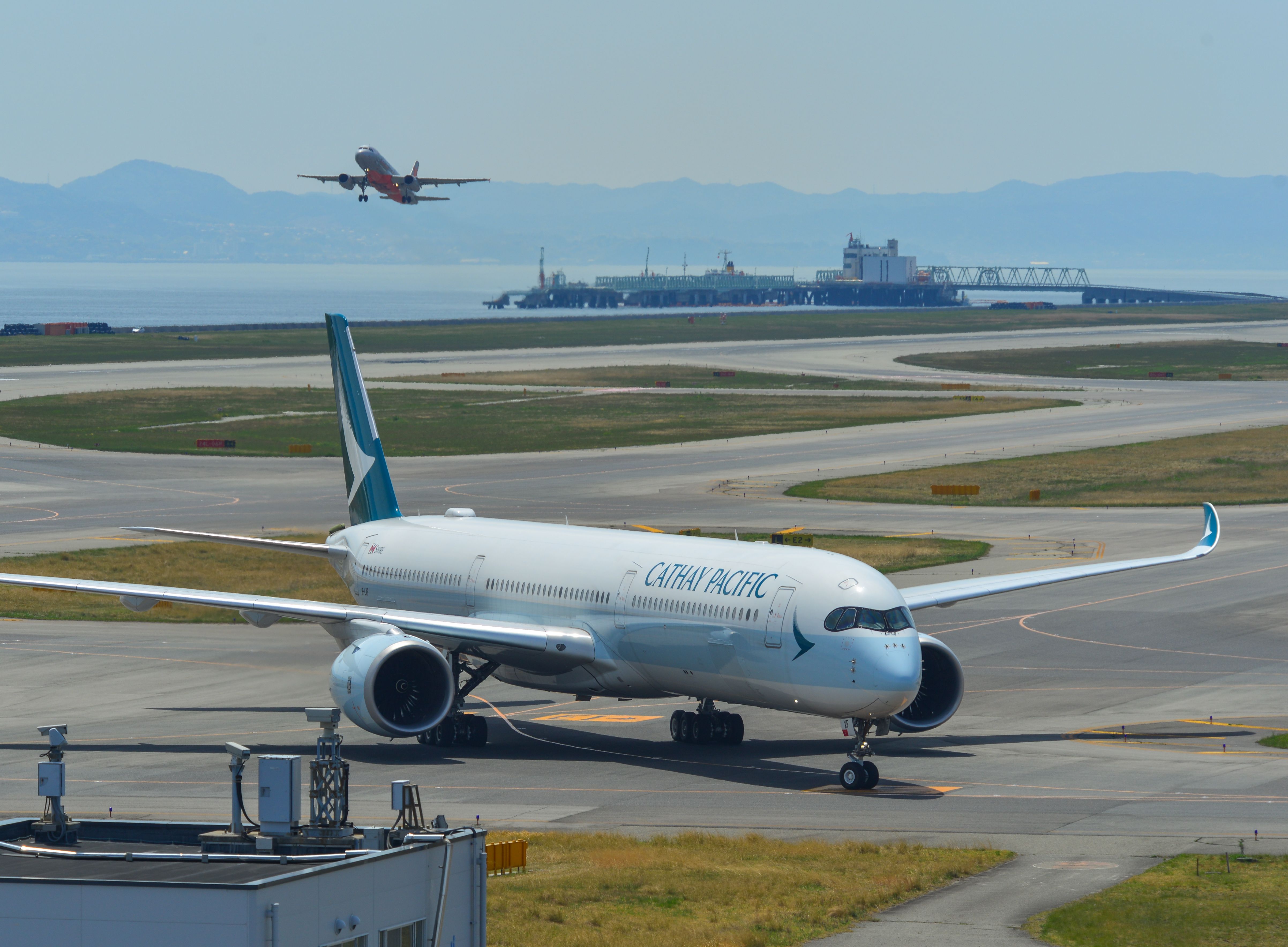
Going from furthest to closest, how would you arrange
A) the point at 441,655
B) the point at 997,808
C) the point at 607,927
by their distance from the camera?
the point at 441,655 → the point at 997,808 → the point at 607,927

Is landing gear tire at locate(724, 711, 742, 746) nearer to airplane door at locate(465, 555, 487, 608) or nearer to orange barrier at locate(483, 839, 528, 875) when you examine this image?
airplane door at locate(465, 555, 487, 608)

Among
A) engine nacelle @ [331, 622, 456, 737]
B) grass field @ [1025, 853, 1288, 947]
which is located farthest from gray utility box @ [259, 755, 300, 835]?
engine nacelle @ [331, 622, 456, 737]

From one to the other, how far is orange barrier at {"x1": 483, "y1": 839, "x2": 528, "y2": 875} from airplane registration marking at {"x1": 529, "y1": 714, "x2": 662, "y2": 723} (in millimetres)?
16503

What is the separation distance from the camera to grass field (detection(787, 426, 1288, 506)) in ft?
317

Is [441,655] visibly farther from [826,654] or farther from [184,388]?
[184,388]

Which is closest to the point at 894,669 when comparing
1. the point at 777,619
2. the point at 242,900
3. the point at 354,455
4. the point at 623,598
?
the point at 777,619

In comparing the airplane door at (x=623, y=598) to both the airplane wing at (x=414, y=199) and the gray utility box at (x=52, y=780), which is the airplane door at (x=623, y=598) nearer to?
the gray utility box at (x=52, y=780)

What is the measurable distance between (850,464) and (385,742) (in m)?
72.2

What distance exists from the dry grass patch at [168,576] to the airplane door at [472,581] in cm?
1778

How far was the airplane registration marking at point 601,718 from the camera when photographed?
48.2 m

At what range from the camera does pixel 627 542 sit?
4472cm

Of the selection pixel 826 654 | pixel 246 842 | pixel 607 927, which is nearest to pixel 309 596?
pixel 826 654

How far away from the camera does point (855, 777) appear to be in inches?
1499

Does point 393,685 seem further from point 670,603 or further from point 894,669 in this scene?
point 894,669
